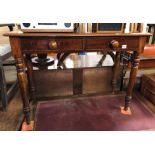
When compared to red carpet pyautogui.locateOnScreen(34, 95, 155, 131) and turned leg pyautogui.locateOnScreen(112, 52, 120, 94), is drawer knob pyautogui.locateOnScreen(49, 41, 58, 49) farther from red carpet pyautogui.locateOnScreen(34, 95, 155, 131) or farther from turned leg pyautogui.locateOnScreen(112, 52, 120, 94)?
turned leg pyautogui.locateOnScreen(112, 52, 120, 94)

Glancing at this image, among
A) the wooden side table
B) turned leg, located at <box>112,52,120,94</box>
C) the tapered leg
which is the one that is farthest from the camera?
turned leg, located at <box>112,52,120,94</box>

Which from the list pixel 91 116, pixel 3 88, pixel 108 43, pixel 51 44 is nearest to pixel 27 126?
pixel 3 88

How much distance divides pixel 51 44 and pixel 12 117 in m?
0.71

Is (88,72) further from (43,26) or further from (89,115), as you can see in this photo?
(43,26)

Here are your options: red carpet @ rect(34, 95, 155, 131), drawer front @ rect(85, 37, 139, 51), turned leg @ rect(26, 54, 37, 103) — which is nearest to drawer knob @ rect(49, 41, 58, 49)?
drawer front @ rect(85, 37, 139, 51)

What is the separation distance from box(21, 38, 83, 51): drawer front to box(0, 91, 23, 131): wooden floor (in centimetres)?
58

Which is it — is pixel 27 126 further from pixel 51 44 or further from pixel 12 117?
pixel 51 44

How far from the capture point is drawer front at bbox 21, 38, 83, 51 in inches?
A: 33.6

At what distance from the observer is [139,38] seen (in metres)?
0.95

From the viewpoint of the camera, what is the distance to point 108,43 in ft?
3.03

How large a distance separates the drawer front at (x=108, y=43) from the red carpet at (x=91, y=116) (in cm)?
56

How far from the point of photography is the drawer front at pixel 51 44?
854mm
